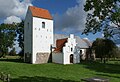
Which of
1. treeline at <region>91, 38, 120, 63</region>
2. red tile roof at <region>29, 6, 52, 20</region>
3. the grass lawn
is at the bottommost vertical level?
the grass lawn

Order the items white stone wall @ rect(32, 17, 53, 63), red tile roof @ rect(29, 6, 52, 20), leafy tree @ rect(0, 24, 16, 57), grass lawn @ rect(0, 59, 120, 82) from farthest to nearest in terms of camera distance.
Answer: leafy tree @ rect(0, 24, 16, 57), red tile roof @ rect(29, 6, 52, 20), white stone wall @ rect(32, 17, 53, 63), grass lawn @ rect(0, 59, 120, 82)

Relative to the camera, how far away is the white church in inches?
2007

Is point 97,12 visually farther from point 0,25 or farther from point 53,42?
point 0,25

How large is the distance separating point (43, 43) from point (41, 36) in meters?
1.83

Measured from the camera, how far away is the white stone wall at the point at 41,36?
167 ft

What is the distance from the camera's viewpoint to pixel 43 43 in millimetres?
52344

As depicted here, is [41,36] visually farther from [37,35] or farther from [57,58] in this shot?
[57,58]

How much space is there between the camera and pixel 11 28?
69.6 m

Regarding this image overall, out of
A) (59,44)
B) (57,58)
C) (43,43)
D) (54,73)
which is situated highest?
(43,43)

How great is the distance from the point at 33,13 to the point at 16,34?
1961cm

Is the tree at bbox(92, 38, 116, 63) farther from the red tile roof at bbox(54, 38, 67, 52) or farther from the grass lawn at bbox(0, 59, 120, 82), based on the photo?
the grass lawn at bbox(0, 59, 120, 82)

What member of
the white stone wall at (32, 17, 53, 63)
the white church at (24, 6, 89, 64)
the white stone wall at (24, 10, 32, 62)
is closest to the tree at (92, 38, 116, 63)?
the white church at (24, 6, 89, 64)

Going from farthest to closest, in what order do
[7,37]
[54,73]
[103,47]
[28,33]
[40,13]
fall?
[7,37] < [103,47] < [40,13] < [28,33] < [54,73]

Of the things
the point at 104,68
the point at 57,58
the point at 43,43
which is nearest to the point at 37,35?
the point at 43,43
